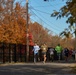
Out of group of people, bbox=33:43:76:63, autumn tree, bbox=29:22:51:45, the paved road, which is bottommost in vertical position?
the paved road

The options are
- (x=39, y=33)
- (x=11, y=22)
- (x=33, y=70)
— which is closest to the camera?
(x=33, y=70)

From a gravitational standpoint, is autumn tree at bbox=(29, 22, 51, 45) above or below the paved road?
above

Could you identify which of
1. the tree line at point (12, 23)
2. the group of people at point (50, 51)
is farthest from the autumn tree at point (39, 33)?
the group of people at point (50, 51)

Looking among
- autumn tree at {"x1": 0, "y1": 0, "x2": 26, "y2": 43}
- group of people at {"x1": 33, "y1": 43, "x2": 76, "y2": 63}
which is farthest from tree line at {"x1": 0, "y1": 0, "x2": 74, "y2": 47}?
group of people at {"x1": 33, "y1": 43, "x2": 76, "y2": 63}

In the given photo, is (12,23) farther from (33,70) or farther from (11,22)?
(33,70)

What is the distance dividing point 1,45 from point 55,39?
88.5 m

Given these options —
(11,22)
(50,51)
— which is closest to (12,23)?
(11,22)

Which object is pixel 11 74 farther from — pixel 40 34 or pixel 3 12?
pixel 40 34

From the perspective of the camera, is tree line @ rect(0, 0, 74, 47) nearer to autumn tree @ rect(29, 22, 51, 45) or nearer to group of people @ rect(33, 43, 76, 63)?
group of people @ rect(33, 43, 76, 63)

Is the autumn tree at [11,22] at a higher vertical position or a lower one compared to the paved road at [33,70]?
higher

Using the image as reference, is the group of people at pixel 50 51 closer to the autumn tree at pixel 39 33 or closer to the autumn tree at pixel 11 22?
the autumn tree at pixel 11 22

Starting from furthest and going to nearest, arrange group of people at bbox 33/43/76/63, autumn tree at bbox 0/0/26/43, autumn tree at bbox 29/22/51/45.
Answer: autumn tree at bbox 29/22/51/45 → autumn tree at bbox 0/0/26/43 → group of people at bbox 33/43/76/63

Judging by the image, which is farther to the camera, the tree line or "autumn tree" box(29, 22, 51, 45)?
"autumn tree" box(29, 22, 51, 45)

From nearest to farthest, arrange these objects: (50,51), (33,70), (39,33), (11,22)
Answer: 1. (33,70)
2. (50,51)
3. (11,22)
4. (39,33)
